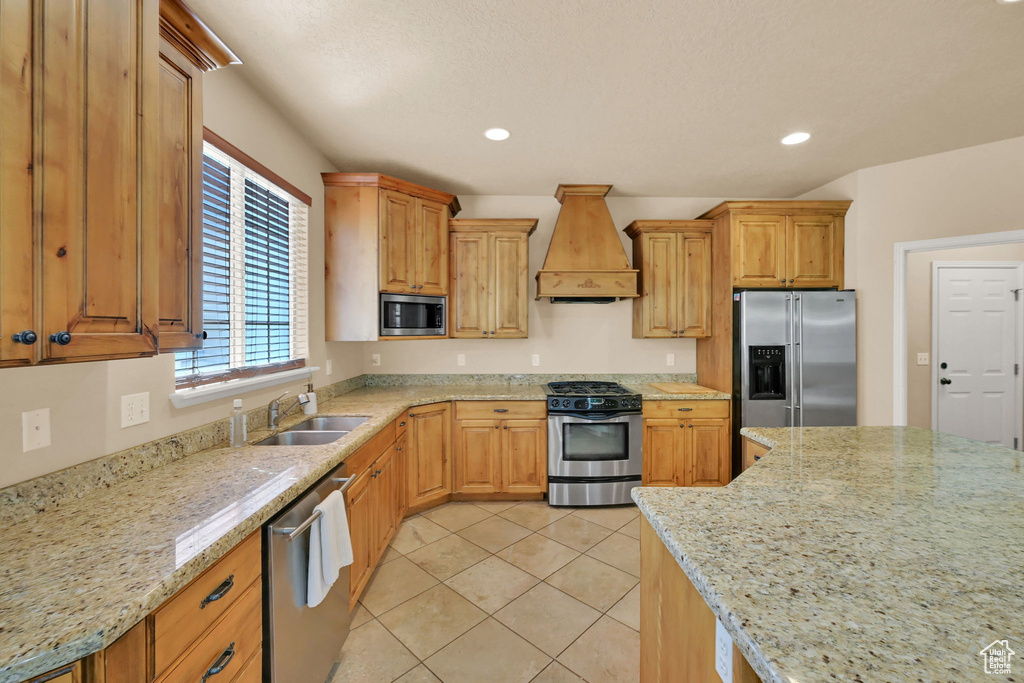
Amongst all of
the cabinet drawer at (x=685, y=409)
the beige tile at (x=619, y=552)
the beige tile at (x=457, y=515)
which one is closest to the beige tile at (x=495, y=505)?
the beige tile at (x=457, y=515)

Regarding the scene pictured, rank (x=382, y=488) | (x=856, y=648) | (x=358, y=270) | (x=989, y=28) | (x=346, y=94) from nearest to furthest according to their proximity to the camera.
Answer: (x=856, y=648) < (x=989, y=28) < (x=346, y=94) < (x=382, y=488) < (x=358, y=270)

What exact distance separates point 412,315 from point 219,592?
7.65 feet

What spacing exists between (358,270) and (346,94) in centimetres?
118

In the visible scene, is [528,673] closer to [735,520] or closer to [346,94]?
[735,520]

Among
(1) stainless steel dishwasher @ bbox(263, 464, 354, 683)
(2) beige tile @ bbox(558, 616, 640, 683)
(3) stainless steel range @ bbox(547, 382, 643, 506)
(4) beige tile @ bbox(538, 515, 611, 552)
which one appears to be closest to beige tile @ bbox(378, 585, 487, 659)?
(1) stainless steel dishwasher @ bbox(263, 464, 354, 683)

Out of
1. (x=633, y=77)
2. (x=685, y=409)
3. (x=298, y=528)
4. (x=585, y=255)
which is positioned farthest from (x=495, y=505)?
(x=633, y=77)

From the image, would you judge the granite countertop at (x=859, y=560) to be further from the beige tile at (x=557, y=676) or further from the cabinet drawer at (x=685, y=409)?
the cabinet drawer at (x=685, y=409)

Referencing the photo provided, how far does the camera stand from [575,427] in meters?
3.18

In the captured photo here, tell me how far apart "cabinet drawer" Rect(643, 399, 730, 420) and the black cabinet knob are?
3.27 metres

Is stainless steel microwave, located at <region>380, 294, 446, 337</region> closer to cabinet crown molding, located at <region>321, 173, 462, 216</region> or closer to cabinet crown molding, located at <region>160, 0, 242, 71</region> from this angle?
cabinet crown molding, located at <region>321, 173, 462, 216</region>

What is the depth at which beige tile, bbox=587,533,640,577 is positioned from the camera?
2.38 meters

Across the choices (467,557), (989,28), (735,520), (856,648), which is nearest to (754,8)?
(989,28)

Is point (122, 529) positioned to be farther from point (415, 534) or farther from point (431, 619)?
point (415, 534)

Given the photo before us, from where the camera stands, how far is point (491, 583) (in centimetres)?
221
